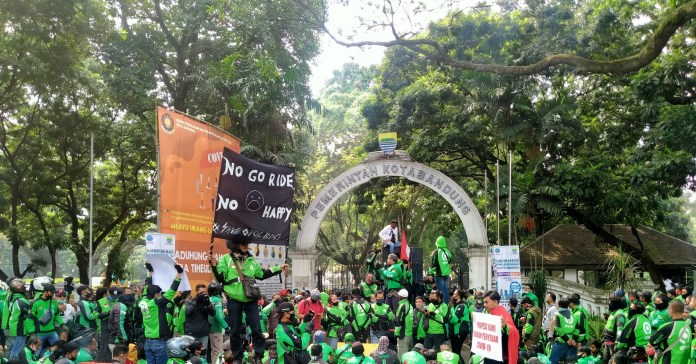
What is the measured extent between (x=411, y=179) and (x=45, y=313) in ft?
34.2

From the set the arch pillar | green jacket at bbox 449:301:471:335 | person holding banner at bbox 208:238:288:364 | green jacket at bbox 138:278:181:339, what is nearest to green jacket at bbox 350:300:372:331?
green jacket at bbox 449:301:471:335

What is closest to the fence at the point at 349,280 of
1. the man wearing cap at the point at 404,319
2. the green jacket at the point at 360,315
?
the green jacket at the point at 360,315

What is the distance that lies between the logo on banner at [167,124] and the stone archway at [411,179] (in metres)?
6.95

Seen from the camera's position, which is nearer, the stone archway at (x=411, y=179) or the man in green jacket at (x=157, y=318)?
the man in green jacket at (x=157, y=318)

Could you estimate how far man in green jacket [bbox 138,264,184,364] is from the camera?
11055mm

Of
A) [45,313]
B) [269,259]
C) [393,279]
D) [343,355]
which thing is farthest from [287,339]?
[269,259]

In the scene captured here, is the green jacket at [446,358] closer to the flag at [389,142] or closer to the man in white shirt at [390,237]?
the man in white shirt at [390,237]

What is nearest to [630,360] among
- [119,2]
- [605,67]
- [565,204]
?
[605,67]

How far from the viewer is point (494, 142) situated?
76.6 feet

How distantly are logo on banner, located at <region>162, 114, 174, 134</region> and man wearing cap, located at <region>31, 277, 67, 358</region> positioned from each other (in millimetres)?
3380

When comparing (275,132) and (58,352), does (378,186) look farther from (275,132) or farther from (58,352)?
(58,352)

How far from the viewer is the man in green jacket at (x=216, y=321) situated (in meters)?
11.9

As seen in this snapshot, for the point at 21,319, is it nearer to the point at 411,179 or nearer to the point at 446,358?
the point at 446,358

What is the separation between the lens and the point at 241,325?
10445mm
